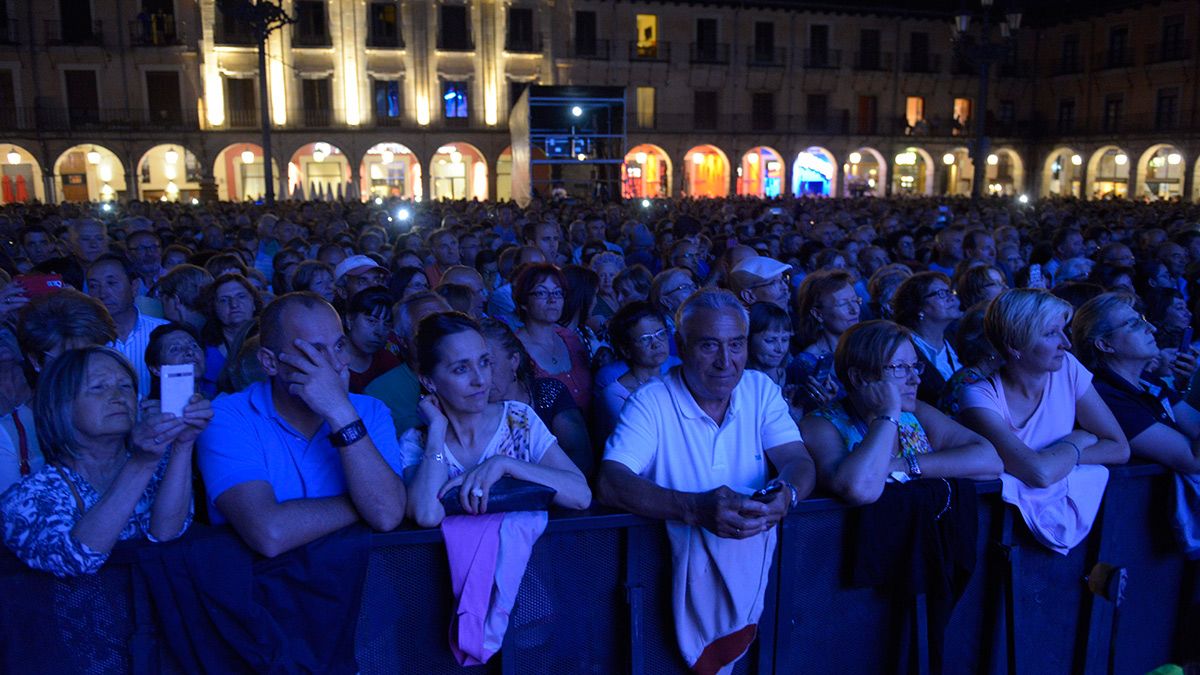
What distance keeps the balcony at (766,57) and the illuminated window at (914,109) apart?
258 inches

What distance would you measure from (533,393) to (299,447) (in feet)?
4.16

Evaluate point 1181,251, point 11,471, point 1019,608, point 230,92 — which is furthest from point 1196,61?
point 11,471

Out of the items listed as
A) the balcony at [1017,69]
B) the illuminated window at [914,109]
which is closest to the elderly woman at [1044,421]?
the illuminated window at [914,109]

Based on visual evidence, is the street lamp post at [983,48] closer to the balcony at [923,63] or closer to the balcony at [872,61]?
the balcony at [872,61]

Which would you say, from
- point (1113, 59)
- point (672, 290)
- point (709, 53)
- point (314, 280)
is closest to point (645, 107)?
point (709, 53)

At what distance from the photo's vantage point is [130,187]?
29.1 meters

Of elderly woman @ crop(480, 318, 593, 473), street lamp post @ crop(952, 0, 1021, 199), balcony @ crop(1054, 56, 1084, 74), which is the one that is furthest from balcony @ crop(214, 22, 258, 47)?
balcony @ crop(1054, 56, 1084, 74)

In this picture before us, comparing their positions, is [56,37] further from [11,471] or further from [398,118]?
[11,471]

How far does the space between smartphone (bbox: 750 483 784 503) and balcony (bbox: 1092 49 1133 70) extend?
4057 centimetres

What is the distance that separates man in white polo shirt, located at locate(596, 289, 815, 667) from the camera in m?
2.60

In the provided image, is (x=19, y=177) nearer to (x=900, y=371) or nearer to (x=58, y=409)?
(x=58, y=409)

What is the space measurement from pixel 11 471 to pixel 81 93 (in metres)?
31.9

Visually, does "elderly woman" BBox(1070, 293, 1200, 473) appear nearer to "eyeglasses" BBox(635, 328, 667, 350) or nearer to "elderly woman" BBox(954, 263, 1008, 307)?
"elderly woman" BBox(954, 263, 1008, 307)

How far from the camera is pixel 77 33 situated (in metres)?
29.0
